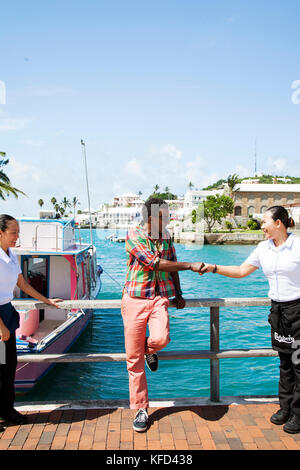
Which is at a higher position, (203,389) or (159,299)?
(159,299)

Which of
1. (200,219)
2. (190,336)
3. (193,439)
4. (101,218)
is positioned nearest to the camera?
(193,439)

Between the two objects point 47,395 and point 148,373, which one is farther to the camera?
point 148,373

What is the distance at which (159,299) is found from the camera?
13.6 feet

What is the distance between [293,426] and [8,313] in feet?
9.63

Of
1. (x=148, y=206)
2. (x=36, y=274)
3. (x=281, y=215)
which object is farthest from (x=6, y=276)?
(x=36, y=274)

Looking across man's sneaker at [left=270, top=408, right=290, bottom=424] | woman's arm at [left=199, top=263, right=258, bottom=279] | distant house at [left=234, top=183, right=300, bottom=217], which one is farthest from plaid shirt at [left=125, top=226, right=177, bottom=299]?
distant house at [left=234, top=183, right=300, bottom=217]

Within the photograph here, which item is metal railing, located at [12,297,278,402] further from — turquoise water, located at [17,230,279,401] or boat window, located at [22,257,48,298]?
boat window, located at [22,257,48,298]

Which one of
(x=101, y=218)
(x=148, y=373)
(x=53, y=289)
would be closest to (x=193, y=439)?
(x=148, y=373)

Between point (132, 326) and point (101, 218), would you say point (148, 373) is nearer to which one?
point (132, 326)

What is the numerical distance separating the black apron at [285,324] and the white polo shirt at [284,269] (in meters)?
0.07

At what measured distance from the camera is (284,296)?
3.93 m

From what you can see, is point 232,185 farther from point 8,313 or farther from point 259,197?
point 8,313

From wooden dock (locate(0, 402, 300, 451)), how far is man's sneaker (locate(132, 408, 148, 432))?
52 millimetres

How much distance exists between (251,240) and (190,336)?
54326 millimetres
